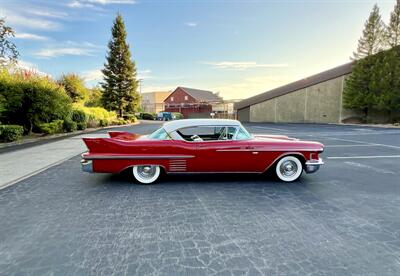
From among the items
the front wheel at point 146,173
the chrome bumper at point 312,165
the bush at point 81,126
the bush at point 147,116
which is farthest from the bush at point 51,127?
the bush at point 147,116

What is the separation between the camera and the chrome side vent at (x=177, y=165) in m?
4.53

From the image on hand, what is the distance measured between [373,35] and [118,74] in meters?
28.5

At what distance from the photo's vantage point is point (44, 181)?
15.7 ft

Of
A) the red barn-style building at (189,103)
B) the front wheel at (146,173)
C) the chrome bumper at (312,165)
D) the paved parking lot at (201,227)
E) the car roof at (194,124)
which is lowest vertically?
the paved parking lot at (201,227)

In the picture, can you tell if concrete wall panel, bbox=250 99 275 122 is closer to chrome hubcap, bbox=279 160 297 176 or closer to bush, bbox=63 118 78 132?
bush, bbox=63 118 78 132

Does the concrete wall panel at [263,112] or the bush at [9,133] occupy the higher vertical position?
the concrete wall panel at [263,112]

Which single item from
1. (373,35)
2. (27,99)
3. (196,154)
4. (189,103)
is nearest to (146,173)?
(196,154)

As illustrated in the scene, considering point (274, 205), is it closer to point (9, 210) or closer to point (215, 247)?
point (215, 247)

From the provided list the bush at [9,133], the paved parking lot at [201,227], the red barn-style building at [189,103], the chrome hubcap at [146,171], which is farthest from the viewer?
the red barn-style building at [189,103]

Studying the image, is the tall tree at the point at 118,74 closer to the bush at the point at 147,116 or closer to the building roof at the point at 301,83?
the bush at the point at 147,116

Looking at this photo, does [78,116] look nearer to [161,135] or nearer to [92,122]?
[92,122]

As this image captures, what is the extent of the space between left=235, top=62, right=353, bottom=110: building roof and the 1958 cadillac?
25927 millimetres

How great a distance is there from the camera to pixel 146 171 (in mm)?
4645

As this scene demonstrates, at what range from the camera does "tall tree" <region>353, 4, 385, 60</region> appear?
2356 cm
